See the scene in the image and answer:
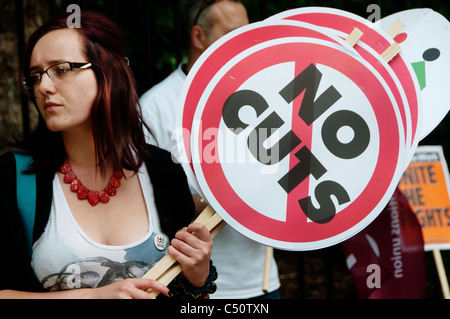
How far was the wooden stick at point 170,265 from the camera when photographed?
4.25ft

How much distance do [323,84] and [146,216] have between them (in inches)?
22.9

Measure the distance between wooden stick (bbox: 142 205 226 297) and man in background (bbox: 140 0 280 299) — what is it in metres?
0.48

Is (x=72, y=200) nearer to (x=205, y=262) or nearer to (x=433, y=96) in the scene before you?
(x=205, y=262)

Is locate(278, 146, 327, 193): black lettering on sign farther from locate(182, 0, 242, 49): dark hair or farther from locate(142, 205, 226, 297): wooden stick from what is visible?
locate(182, 0, 242, 49): dark hair

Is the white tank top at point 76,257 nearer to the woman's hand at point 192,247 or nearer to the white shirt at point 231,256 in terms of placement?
the woman's hand at point 192,247

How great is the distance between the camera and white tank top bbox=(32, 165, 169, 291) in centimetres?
133

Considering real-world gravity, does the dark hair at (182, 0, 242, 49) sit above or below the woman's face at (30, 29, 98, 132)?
above

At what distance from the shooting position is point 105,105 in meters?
1.42

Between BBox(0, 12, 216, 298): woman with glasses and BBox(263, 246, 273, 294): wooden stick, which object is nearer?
BBox(0, 12, 216, 298): woman with glasses

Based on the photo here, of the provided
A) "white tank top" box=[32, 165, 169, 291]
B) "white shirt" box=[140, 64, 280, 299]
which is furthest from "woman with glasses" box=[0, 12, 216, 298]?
"white shirt" box=[140, 64, 280, 299]

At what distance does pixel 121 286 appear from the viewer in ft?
4.16

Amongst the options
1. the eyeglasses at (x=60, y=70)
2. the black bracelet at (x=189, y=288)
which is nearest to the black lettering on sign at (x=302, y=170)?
the black bracelet at (x=189, y=288)

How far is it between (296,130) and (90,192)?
56cm

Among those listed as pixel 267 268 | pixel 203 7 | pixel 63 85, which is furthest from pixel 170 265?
pixel 203 7
